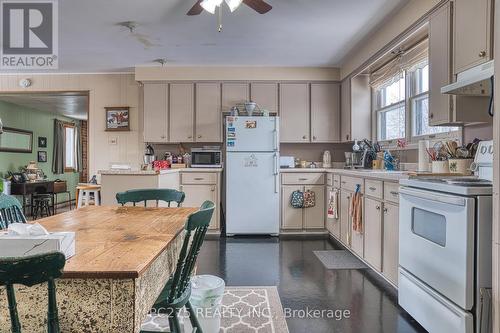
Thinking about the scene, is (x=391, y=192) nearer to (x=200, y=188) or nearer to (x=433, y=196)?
(x=433, y=196)

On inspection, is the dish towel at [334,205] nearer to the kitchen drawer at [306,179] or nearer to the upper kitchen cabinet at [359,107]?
the kitchen drawer at [306,179]

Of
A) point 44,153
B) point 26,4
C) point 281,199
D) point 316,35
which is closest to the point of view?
point 26,4

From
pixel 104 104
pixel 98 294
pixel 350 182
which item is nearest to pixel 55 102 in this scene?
pixel 104 104

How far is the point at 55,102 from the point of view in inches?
271

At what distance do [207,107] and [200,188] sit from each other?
4.09 feet

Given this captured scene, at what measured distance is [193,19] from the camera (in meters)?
3.40

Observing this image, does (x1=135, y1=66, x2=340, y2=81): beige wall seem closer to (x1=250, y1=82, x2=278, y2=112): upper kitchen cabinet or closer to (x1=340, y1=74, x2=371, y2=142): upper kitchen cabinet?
(x1=250, y1=82, x2=278, y2=112): upper kitchen cabinet

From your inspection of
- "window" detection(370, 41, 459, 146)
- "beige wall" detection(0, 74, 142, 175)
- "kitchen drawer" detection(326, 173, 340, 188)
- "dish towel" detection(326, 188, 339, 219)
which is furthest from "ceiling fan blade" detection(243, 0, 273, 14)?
"beige wall" detection(0, 74, 142, 175)

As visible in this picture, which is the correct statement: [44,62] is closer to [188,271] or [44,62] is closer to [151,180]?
[151,180]

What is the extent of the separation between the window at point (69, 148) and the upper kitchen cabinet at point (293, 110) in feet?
21.8

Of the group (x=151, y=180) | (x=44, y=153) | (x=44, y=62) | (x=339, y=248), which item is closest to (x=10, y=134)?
(x=44, y=153)

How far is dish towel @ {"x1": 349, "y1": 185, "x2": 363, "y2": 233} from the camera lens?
3238 mm

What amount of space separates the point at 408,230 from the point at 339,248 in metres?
1.91

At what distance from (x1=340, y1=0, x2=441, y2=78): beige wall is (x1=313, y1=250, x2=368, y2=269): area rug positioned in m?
2.28
